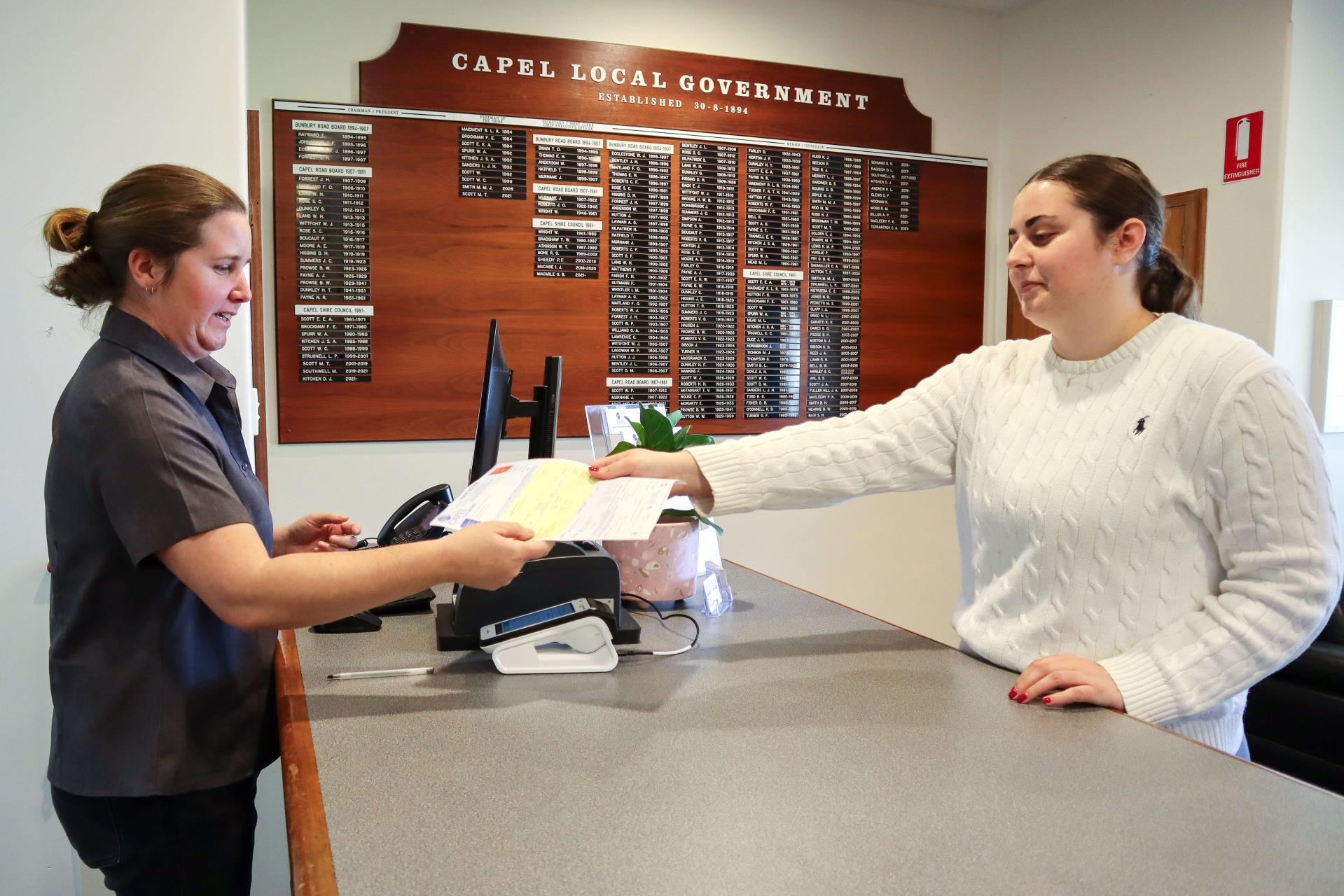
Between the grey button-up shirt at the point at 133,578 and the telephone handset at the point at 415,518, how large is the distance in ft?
2.19

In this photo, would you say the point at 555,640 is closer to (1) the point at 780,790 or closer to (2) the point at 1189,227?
(1) the point at 780,790

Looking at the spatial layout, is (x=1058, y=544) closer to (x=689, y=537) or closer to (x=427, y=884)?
(x=689, y=537)

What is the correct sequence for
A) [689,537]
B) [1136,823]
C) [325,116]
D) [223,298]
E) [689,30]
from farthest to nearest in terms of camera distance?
[689,30]
[325,116]
[689,537]
[223,298]
[1136,823]

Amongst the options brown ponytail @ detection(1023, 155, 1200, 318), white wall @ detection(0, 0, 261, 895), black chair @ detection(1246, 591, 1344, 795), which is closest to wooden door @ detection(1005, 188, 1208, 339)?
black chair @ detection(1246, 591, 1344, 795)

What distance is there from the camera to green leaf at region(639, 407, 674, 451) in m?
1.75

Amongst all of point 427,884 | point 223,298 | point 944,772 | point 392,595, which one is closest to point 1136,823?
point 944,772

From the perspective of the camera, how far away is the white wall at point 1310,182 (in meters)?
2.88

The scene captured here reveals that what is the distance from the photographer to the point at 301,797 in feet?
3.18

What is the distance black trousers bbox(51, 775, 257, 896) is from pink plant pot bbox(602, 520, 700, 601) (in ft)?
2.52

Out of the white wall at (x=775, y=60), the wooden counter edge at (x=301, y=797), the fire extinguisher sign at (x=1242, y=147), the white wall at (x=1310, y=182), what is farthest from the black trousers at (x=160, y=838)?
the fire extinguisher sign at (x=1242, y=147)

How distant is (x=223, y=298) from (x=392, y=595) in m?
0.49

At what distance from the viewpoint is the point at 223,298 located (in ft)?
4.25

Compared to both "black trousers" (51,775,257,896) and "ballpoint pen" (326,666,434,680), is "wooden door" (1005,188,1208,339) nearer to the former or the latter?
"ballpoint pen" (326,666,434,680)

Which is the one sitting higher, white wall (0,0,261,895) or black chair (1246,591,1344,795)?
white wall (0,0,261,895)
